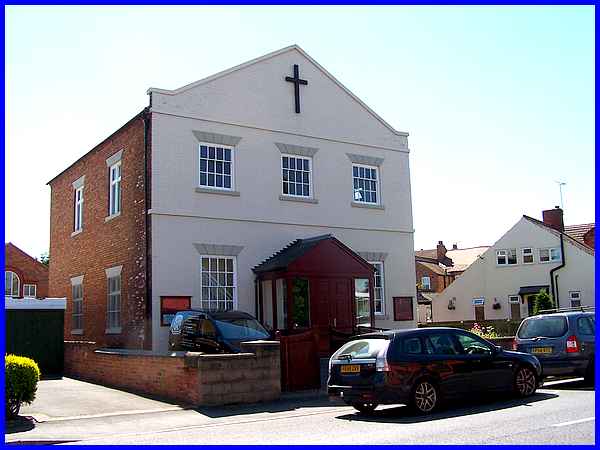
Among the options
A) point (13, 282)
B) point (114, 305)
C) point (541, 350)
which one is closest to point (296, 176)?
point (114, 305)

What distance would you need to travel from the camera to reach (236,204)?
20922 mm

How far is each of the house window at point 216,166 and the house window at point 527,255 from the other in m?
27.9

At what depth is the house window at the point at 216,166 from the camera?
67.7ft

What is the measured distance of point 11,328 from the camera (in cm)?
2069

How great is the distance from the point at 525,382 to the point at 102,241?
14595 millimetres

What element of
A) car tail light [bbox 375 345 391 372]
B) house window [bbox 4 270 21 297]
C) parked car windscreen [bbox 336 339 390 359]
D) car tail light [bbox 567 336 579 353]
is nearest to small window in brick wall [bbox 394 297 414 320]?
car tail light [bbox 567 336 579 353]

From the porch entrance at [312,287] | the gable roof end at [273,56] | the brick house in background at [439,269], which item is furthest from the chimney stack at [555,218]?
the porch entrance at [312,287]

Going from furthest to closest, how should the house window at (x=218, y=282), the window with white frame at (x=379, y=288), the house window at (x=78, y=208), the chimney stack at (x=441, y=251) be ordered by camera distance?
the chimney stack at (x=441, y=251), the house window at (x=78, y=208), the window with white frame at (x=379, y=288), the house window at (x=218, y=282)

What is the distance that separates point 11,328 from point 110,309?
114 inches

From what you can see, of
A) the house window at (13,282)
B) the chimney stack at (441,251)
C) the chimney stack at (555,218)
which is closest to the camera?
the chimney stack at (555,218)

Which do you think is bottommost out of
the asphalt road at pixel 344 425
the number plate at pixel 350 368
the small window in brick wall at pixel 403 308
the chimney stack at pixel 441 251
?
the asphalt road at pixel 344 425

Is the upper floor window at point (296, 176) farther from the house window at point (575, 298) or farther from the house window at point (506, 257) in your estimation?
the house window at point (506, 257)

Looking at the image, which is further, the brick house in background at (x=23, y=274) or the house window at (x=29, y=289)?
the house window at (x=29, y=289)

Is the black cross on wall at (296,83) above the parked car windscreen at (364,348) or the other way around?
above
